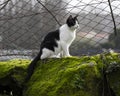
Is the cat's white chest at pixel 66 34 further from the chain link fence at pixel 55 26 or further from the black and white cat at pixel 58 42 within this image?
the chain link fence at pixel 55 26

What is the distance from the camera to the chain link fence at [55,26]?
23.5 feet

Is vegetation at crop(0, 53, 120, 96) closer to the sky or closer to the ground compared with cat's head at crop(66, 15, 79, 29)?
closer to the ground

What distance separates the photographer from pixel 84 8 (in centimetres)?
714

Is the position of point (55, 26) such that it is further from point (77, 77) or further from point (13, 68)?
point (77, 77)

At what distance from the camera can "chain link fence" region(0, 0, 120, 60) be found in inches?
282

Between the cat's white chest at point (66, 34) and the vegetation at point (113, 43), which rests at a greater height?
the cat's white chest at point (66, 34)

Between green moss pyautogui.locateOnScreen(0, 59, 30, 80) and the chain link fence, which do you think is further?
the chain link fence

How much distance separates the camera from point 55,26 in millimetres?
8000

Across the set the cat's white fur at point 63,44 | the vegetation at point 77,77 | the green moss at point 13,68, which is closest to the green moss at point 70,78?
A: the vegetation at point 77,77

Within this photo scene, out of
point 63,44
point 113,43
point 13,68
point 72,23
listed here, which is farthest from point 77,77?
point 113,43

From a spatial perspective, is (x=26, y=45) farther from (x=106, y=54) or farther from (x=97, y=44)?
(x=106, y=54)

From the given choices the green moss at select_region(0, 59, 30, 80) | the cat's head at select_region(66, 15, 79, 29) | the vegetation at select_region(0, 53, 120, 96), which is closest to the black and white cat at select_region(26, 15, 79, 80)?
the cat's head at select_region(66, 15, 79, 29)

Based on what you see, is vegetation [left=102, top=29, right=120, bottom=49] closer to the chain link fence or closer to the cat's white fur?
the chain link fence

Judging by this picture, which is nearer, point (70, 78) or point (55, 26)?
point (70, 78)
